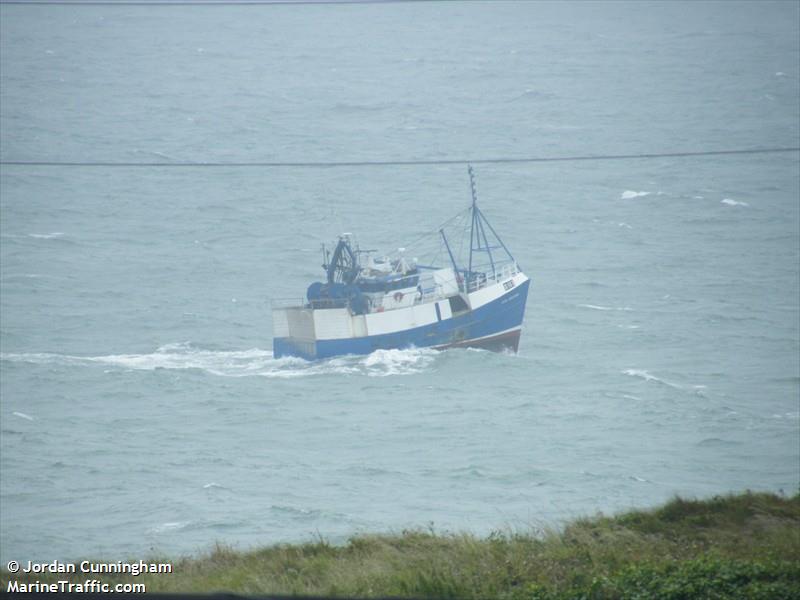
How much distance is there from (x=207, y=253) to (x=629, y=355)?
3323 cm

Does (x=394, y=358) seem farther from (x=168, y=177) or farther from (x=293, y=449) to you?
(x=168, y=177)

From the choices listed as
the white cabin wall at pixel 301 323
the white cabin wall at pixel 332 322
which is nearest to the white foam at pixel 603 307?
the white cabin wall at pixel 332 322

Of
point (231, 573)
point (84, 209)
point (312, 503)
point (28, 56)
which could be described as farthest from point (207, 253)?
point (28, 56)

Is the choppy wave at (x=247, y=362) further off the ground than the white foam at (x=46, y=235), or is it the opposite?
the white foam at (x=46, y=235)

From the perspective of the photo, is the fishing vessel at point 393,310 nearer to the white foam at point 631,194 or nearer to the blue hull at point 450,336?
the blue hull at point 450,336

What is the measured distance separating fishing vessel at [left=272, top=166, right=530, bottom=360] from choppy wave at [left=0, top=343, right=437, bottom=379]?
0.49 metres

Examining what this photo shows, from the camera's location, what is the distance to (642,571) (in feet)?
35.6

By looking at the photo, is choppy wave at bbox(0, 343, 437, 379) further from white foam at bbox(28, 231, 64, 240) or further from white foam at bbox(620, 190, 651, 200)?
white foam at bbox(620, 190, 651, 200)

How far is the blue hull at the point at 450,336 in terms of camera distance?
48.1m

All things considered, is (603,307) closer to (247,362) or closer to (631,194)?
(247,362)

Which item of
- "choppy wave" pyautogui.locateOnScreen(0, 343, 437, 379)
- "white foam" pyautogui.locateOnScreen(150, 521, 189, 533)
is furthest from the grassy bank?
"choppy wave" pyautogui.locateOnScreen(0, 343, 437, 379)

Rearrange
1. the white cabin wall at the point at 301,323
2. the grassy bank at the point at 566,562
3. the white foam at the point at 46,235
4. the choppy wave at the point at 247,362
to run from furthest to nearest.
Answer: the white foam at the point at 46,235
the choppy wave at the point at 247,362
the white cabin wall at the point at 301,323
the grassy bank at the point at 566,562

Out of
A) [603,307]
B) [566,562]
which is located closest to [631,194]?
[603,307]

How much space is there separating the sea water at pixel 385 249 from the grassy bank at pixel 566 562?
5.99 feet
